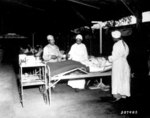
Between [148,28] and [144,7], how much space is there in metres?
3.66

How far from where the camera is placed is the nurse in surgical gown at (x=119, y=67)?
5.12 metres

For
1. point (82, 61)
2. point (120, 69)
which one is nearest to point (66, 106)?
point (82, 61)

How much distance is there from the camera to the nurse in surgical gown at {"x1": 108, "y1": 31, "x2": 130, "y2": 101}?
201 inches

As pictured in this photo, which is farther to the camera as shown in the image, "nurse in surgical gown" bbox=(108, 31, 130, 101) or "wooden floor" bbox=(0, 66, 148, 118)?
"nurse in surgical gown" bbox=(108, 31, 130, 101)

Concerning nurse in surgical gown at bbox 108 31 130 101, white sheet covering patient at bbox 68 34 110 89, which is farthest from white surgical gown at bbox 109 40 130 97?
white sheet covering patient at bbox 68 34 110 89

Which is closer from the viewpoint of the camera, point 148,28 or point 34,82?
point 34,82

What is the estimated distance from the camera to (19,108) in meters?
4.97

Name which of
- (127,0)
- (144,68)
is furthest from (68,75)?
(144,68)

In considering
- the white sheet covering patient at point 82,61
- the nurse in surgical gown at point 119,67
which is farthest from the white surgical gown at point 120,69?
the white sheet covering patient at point 82,61

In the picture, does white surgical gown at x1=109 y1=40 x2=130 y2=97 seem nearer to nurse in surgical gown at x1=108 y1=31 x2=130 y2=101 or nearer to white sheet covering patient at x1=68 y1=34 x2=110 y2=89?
nurse in surgical gown at x1=108 y1=31 x2=130 y2=101

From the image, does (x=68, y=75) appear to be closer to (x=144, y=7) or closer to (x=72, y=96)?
(x=72, y=96)

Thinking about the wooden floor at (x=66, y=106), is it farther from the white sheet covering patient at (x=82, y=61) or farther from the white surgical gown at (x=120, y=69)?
the white surgical gown at (x=120, y=69)

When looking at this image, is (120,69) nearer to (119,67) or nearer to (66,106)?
(119,67)

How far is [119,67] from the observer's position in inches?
203
